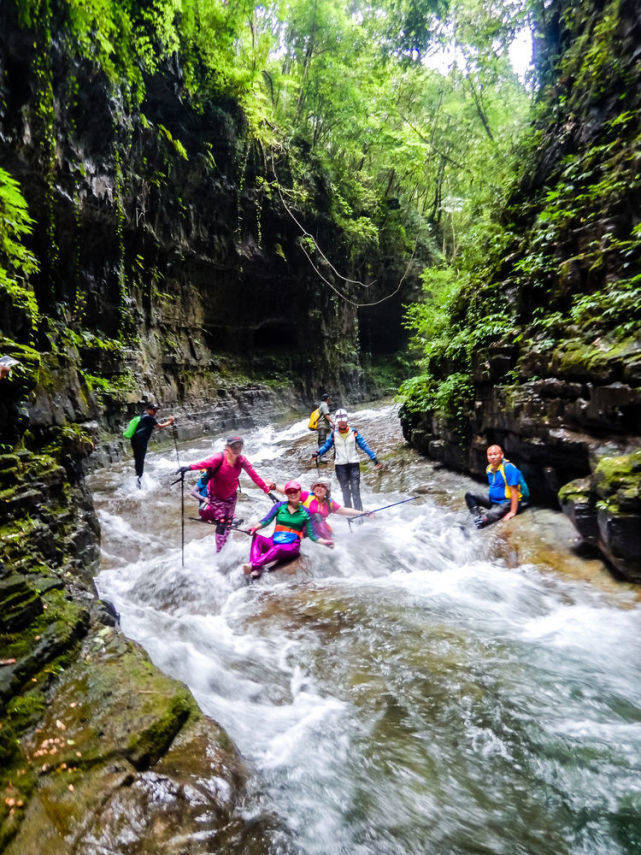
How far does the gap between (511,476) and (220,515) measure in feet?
14.9

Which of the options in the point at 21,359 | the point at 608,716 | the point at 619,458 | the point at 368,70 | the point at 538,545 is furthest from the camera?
the point at 368,70

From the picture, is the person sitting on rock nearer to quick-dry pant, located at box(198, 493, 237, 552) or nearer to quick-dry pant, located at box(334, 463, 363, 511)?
quick-dry pant, located at box(334, 463, 363, 511)

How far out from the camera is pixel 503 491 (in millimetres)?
6488

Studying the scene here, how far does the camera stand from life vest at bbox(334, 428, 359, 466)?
25.5ft

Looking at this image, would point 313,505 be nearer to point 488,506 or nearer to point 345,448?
point 345,448

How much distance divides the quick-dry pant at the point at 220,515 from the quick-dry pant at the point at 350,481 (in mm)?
2282

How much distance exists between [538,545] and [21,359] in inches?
257

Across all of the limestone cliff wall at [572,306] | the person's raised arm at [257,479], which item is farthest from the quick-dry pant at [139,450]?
the limestone cliff wall at [572,306]

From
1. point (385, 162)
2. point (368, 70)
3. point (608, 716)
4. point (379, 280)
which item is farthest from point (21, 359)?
point (385, 162)

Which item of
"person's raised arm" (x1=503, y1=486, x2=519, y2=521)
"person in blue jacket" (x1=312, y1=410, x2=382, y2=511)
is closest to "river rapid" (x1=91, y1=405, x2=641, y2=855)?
"person's raised arm" (x1=503, y1=486, x2=519, y2=521)

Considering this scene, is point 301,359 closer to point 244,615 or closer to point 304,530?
point 304,530

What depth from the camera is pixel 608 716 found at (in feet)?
9.45

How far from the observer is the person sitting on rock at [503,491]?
6301 millimetres

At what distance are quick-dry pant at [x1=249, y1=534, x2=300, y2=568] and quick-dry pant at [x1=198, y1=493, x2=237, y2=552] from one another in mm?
671
